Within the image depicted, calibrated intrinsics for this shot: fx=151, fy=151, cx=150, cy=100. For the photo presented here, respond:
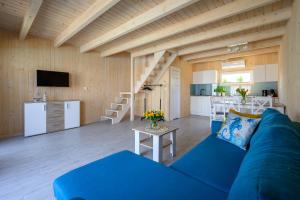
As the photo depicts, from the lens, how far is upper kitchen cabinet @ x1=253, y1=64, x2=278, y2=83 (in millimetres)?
5334

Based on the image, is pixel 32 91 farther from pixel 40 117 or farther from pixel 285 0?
pixel 285 0

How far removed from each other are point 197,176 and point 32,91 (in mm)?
4746

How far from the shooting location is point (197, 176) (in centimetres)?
130

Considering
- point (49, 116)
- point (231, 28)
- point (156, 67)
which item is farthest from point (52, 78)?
point (231, 28)

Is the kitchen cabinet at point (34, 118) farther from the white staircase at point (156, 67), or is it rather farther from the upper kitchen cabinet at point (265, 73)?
the upper kitchen cabinet at point (265, 73)

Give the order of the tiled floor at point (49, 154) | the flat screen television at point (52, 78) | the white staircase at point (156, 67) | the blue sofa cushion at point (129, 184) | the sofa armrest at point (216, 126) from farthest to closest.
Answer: the white staircase at point (156, 67), the flat screen television at point (52, 78), the sofa armrest at point (216, 126), the tiled floor at point (49, 154), the blue sofa cushion at point (129, 184)

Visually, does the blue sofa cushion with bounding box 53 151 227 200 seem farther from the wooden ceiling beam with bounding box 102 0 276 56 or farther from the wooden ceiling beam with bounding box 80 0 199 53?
the wooden ceiling beam with bounding box 102 0 276 56

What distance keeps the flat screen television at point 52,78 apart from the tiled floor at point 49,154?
146 cm

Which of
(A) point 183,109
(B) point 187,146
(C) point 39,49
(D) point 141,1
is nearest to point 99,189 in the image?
(B) point 187,146

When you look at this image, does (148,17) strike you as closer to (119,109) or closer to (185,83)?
(119,109)

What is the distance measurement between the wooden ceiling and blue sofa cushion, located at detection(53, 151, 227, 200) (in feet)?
7.48

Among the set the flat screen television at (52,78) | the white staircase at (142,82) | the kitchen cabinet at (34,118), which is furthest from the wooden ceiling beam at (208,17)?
the kitchen cabinet at (34,118)

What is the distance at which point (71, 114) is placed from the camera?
14.9ft

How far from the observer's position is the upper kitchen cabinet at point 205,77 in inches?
260
